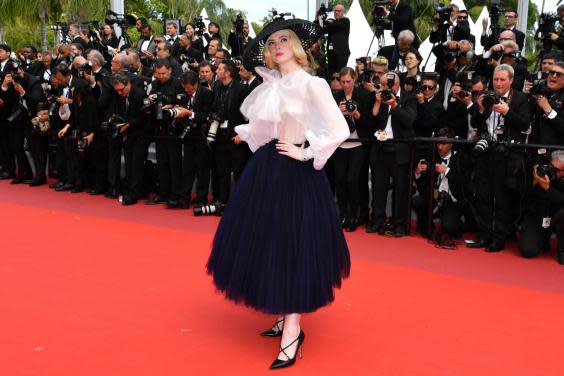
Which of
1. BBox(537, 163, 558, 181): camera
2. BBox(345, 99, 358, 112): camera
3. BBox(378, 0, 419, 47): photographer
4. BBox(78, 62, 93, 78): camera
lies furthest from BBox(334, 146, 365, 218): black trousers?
BBox(78, 62, 93, 78): camera

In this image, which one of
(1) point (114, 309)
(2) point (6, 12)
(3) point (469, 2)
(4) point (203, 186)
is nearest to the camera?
(1) point (114, 309)

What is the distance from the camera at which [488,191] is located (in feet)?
20.3

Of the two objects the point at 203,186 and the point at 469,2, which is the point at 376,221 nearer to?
the point at 203,186

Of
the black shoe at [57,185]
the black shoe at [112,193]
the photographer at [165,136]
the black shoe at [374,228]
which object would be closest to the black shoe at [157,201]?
the photographer at [165,136]

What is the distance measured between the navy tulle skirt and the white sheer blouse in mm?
121

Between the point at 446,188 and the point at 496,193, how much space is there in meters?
0.55

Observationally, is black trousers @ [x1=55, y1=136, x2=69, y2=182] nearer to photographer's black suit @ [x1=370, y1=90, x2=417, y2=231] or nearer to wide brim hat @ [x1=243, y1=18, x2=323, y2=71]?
photographer's black suit @ [x1=370, y1=90, x2=417, y2=231]

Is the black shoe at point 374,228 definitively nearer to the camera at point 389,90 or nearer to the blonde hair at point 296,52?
the camera at point 389,90

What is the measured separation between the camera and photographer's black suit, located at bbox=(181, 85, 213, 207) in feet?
25.5

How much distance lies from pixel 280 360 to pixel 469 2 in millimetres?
35026

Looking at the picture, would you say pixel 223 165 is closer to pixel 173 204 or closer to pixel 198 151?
pixel 198 151

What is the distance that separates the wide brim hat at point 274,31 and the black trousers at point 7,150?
7.57 meters

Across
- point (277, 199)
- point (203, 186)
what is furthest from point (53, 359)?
point (203, 186)

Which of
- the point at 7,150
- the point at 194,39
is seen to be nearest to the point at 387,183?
the point at 194,39
